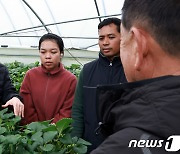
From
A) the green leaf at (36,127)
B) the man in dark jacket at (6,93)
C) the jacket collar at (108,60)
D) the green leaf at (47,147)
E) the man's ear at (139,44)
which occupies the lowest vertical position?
the green leaf at (47,147)

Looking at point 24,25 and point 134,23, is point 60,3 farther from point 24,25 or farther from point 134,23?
point 134,23

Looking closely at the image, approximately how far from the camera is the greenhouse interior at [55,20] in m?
8.97

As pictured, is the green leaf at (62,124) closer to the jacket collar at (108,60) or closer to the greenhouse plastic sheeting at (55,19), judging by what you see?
the jacket collar at (108,60)

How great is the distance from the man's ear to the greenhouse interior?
7.67 meters

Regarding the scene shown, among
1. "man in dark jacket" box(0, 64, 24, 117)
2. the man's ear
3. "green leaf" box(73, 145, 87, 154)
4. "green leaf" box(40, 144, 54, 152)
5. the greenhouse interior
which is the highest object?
the greenhouse interior

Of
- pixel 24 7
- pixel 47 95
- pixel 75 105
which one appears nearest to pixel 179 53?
pixel 75 105

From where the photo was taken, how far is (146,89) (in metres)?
0.81

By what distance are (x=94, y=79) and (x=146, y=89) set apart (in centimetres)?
146

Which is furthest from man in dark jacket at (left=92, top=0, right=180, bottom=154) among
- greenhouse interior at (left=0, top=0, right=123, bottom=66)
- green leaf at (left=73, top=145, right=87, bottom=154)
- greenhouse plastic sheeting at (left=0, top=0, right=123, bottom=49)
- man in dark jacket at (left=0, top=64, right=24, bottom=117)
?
greenhouse plastic sheeting at (left=0, top=0, right=123, bottom=49)

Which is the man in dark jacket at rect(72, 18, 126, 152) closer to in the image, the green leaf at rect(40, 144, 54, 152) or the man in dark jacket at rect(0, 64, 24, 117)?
the man in dark jacket at rect(0, 64, 24, 117)

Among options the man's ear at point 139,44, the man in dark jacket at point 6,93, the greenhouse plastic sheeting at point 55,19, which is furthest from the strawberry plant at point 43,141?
the greenhouse plastic sheeting at point 55,19

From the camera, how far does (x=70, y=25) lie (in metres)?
9.39

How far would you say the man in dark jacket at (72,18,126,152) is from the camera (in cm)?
223

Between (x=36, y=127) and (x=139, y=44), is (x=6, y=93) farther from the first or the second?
(x=139, y=44)
